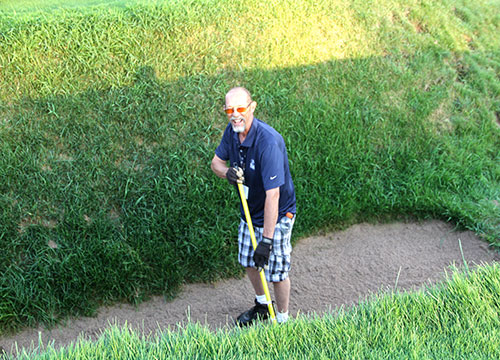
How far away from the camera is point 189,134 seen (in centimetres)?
513

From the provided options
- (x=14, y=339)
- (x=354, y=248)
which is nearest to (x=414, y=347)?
(x=354, y=248)

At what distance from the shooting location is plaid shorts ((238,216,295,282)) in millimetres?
3682

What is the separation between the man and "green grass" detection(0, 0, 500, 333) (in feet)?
3.60

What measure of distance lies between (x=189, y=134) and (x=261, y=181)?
70.1 inches

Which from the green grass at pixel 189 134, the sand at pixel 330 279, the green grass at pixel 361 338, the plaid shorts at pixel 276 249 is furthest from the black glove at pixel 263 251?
the green grass at pixel 189 134

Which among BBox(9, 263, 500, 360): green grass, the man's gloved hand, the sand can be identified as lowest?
the sand

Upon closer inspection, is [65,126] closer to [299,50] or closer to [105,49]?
[105,49]

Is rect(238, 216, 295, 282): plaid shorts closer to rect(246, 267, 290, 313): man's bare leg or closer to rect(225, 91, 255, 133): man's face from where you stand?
rect(246, 267, 290, 313): man's bare leg

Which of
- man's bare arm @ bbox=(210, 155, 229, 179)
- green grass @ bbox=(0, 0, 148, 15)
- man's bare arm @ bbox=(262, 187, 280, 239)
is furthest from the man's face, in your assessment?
green grass @ bbox=(0, 0, 148, 15)

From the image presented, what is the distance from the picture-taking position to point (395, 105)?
19.7ft

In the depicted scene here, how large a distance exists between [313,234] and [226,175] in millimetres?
2070

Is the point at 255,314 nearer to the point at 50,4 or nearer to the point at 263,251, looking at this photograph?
the point at 263,251

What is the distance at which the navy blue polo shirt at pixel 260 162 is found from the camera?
3.37m

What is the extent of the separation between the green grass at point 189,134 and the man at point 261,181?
110 centimetres
